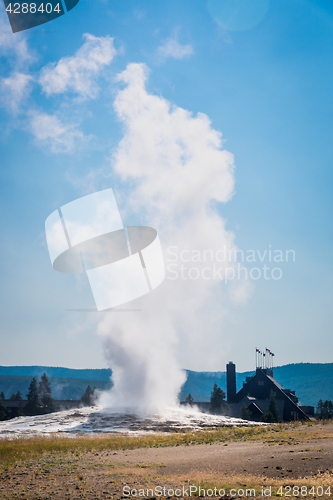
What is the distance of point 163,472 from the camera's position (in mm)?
17328

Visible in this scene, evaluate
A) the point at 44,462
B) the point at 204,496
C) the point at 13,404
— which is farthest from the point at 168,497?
the point at 13,404

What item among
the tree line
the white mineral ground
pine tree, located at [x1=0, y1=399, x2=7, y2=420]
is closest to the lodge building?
the white mineral ground

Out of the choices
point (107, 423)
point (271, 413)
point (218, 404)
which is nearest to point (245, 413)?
point (271, 413)

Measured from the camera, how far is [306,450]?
20.5 m

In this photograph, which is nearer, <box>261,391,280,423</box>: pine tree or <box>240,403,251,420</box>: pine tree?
<box>261,391,280,423</box>: pine tree

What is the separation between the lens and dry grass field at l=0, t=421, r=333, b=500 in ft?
43.4

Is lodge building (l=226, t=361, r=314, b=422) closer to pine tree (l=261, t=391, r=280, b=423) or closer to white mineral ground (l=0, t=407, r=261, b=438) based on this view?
pine tree (l=261, t=391, r=280, b=423)

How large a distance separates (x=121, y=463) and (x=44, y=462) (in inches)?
177

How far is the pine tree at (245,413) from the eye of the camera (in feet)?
206

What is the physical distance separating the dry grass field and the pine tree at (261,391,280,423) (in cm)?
3664

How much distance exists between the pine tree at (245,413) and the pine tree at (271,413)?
311cm

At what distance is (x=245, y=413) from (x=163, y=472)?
50.9m

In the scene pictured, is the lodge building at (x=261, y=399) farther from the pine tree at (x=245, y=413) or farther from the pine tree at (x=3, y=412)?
the pine tree at (x=3, y=412)

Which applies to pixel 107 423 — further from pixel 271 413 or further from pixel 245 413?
pixel 271 413
